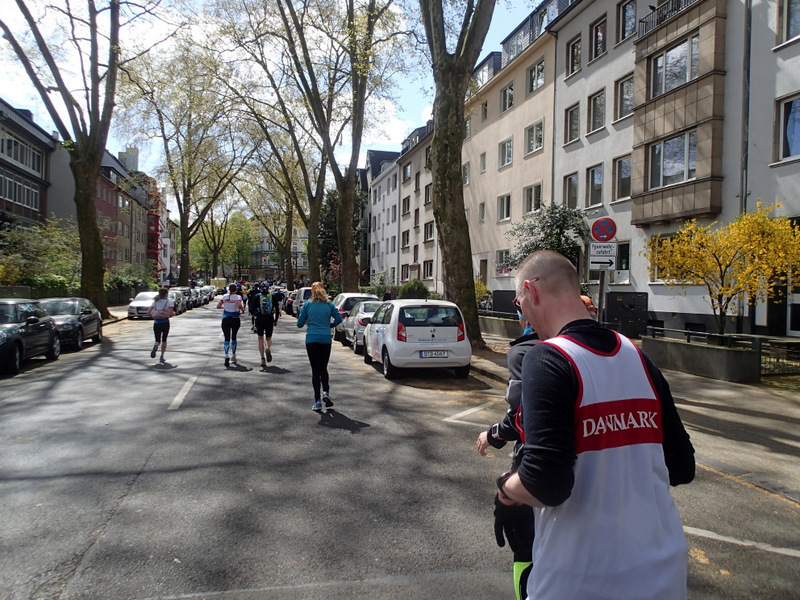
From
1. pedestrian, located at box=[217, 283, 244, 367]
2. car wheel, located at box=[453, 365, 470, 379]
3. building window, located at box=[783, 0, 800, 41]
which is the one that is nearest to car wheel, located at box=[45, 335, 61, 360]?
pedestrian, located at box=[217, 283, 244, 367]

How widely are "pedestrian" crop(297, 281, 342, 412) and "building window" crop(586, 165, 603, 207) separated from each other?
16.4m

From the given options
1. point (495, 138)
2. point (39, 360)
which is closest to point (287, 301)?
point (495, 138)

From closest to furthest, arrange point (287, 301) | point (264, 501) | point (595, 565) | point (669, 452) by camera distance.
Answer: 1. point (595, 565)
2. point (669, 452)
3. point (264, 501)
4. point (287, 301)

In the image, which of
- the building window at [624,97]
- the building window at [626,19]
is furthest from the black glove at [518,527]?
the building window at [626,19]

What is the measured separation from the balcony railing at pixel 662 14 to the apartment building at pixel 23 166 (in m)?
31.8

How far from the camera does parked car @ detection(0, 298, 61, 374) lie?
1160 centimetres

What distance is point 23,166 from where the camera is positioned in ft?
127

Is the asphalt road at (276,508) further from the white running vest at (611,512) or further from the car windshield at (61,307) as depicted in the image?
the car windshield at (61,307)

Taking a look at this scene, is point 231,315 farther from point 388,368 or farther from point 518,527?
point 518,527

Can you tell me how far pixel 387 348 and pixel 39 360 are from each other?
876 cm

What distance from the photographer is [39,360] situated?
46.6 ft

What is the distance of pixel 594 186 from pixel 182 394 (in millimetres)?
18235

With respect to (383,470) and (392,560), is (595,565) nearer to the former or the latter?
(392,560)

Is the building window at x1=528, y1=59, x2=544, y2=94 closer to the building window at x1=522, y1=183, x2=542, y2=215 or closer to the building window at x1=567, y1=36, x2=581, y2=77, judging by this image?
the building window at x1=567, y1=36, x2=581, y2=77
